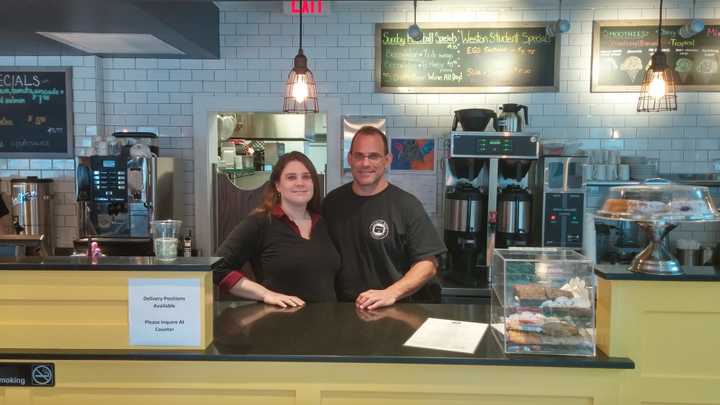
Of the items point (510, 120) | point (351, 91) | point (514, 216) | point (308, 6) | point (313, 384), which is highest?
point (308, 6)

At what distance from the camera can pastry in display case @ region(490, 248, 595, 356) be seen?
1529 millimetres

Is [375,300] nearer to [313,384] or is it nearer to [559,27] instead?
[313,384]

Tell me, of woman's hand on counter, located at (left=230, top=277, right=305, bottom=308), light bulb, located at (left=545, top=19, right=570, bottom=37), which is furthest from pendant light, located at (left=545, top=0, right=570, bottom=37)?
woman's hand on counter, located at (left=230, top=277, right=305, bottom=308)

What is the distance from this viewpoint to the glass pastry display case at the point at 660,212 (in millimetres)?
1552

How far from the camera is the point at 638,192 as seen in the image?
1614 millimetres

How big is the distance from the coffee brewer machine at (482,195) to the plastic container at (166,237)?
2.28 metres

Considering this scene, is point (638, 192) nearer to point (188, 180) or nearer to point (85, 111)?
point (188, 180)

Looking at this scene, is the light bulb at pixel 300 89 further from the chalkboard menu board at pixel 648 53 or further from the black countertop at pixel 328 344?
the chalkboard menu board at pixel 648 53

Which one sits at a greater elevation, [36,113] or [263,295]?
[36,113]

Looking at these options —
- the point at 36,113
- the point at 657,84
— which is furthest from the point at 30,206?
the point at 657,84

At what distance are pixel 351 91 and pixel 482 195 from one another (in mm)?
1457

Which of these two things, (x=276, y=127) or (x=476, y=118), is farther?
(x=276, y=127)

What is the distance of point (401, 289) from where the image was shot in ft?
7.32

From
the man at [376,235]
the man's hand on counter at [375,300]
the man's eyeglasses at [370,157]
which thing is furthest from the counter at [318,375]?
the man's eyeglasses at [370,157]
